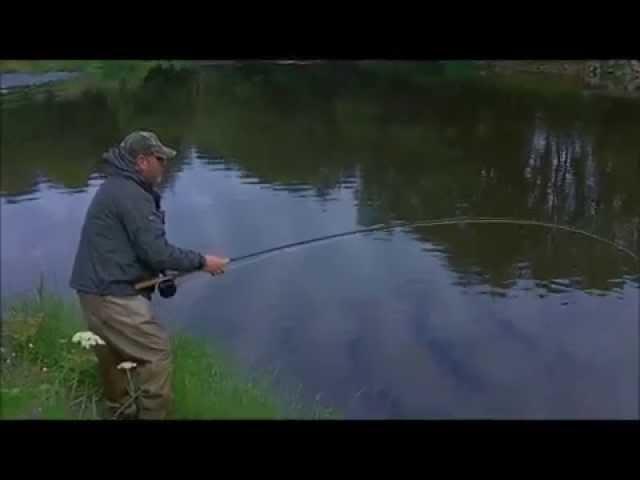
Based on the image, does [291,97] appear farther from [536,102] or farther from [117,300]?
[117,300]

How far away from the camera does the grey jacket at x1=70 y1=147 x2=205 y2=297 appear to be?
3.41 meters

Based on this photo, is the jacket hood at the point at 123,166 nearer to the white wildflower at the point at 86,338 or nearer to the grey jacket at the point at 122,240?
the grey jacket at the point at 122,240

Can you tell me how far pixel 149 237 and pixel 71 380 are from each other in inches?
30.0

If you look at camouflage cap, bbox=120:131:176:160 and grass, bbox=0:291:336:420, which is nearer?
camouflage cap, bbox=120:131:176:160

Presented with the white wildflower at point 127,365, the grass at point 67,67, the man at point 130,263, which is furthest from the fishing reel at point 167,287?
the grass at point 67,67

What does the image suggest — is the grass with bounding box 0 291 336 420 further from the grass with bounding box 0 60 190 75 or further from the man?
the grass with bounding box 0 60 190 75

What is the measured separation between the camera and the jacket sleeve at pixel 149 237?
3400mm

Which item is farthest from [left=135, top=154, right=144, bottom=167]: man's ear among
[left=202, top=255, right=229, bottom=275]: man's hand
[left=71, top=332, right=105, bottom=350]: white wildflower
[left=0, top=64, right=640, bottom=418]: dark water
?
[left=0, top=64, right=640, bottom=418]: dark water

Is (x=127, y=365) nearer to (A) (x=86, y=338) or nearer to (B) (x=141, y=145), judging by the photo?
(A) (x=86, y=338)

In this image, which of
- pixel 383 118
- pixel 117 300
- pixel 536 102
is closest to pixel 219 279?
pixel 117 300

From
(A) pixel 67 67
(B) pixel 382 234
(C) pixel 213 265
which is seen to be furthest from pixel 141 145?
(A) pixel 67 67

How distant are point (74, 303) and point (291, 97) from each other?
24.2 feet
